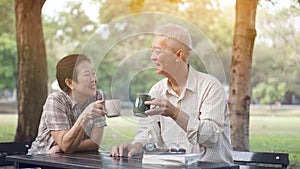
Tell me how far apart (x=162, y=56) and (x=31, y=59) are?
3.29 metres

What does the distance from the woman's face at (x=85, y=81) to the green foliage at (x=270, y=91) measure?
5248 mm

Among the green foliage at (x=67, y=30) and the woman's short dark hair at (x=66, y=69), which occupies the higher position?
the green foliage at (x=67, y=30)

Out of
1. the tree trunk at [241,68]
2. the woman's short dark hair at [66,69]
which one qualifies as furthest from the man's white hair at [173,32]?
the tree trunk at [241,68]

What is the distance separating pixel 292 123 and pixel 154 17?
533 centimetres

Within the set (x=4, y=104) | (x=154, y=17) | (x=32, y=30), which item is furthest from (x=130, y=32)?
(x=4, y=104)

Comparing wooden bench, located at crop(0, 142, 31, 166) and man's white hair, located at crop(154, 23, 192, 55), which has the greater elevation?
man's white hair, located at crop(154, 23, 192, 55)

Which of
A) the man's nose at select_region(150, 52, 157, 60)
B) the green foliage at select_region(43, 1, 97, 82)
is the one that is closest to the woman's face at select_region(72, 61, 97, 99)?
Answer: the man's nose at select_region(150, 52, 157, 60)

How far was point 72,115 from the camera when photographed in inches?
140

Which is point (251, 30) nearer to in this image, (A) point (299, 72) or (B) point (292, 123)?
(A) point (299, 72)

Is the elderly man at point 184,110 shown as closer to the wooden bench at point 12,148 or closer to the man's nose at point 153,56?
the man's nose at point 153,56

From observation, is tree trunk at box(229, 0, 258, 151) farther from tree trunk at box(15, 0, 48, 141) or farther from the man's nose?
the man's nose

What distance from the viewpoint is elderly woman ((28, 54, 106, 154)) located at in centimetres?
336

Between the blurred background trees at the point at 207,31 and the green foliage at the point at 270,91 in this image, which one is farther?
the green foliage at the point at 270,91

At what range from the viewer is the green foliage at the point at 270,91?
834 centimetres
